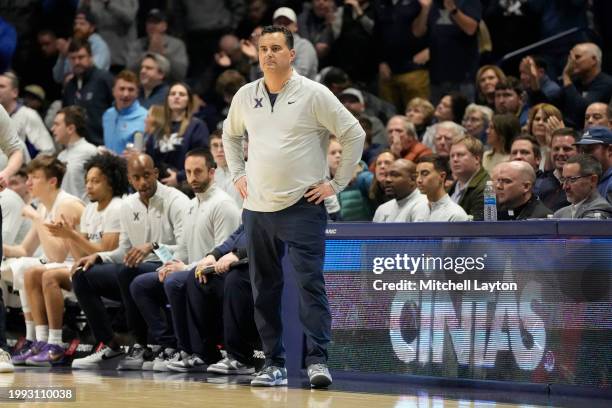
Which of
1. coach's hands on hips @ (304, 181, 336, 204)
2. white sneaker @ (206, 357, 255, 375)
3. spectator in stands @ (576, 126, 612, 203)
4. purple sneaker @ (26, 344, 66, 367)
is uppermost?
spectator in stands @ (576, 126, 612, 203)

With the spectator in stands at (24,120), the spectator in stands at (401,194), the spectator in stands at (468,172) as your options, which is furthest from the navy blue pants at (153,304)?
the spectator in stands at (24,120)

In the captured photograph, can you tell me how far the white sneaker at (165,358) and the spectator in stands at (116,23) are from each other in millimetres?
6723

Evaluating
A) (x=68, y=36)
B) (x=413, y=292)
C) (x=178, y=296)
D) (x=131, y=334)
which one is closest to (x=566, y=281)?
(x=413, y=292)

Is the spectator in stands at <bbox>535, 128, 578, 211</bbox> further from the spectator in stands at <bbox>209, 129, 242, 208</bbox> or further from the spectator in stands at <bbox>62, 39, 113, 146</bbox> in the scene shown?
the spectator in stands at <bbox>62, 39, 113, 146</bbox>

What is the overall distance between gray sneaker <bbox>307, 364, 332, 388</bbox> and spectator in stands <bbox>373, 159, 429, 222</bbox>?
87.9 inches

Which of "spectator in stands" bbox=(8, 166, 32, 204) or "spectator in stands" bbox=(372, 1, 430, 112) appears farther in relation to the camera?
"spectator in stands" bbox=(372, 1, 430, 112)

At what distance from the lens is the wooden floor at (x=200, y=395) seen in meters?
6.73

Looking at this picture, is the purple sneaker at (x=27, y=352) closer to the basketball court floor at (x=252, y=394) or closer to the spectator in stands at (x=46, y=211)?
the spectator in stands at (x=46, y=211)

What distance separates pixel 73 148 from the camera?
41.4 ft

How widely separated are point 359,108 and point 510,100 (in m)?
1.64

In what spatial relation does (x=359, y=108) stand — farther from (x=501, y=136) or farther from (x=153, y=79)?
(x=153, y=79)

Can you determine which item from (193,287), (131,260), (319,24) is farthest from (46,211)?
(319,24)

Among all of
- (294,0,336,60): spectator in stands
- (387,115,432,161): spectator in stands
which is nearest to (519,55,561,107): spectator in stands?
(387,115,432,161): spectator in stands

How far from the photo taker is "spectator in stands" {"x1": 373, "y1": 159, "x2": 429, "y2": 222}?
9664 millimetres
